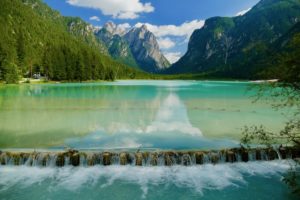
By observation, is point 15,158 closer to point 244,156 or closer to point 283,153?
point 244,156

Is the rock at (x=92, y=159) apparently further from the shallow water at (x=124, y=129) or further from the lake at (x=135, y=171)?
the shallow water at (x=124, y=129)

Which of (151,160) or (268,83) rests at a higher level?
(268,83)

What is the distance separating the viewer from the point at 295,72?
10.9 metres

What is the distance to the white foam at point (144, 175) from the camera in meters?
16.3

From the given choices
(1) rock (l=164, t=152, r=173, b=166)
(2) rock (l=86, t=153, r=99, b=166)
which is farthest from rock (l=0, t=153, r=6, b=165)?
(1) rock (l=164, t=152, r=173, b=166)

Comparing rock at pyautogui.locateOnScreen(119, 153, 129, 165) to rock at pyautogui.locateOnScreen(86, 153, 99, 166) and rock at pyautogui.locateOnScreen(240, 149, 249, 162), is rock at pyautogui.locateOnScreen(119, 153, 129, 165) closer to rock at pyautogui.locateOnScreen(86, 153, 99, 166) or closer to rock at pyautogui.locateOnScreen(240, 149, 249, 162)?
rock at pyautogui.locateOnScreen(86, 153, 99, 166)

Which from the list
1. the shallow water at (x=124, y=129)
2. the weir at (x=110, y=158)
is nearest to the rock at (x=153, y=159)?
the weir at (x=110, y=158)

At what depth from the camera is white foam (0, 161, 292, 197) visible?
16.3 meters

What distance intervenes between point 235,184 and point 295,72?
7571mm

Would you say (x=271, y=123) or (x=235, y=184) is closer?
(x=235, y=184)

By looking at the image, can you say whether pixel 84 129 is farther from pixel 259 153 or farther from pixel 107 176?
pixel 259 153

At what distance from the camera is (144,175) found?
1753cm

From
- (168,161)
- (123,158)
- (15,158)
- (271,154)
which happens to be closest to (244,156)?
(271,154)

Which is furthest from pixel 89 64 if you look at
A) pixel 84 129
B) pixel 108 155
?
pixel 108 155
